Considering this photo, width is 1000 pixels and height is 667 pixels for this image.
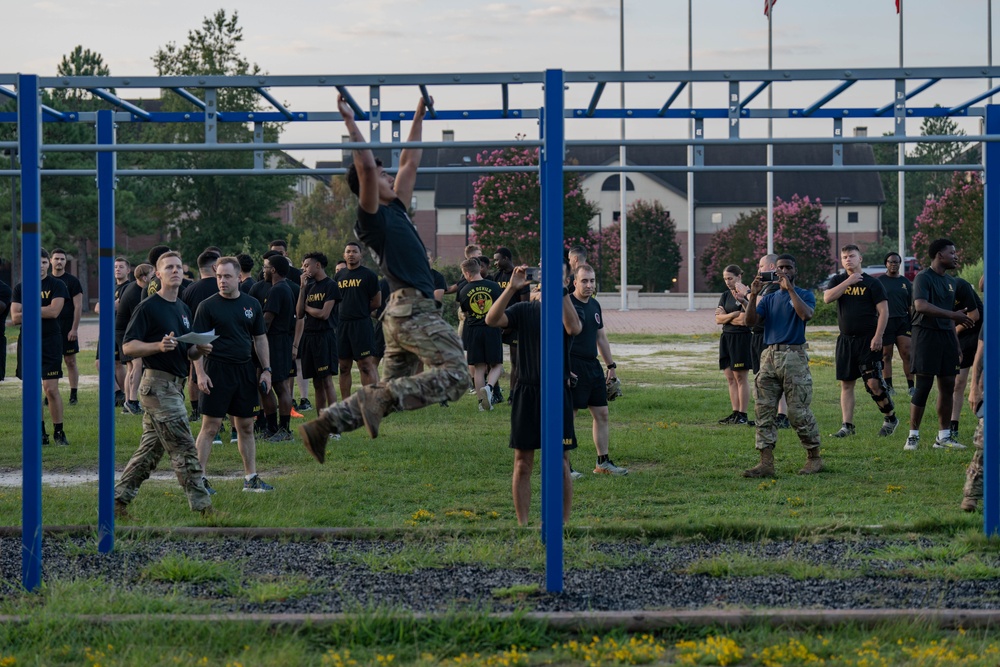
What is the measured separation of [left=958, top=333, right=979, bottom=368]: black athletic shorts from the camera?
39.6 feet

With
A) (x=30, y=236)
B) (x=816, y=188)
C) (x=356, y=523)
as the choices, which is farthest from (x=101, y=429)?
(x=816, y=188)

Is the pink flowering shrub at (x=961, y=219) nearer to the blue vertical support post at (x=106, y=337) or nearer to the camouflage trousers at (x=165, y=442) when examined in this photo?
the camouflage trousers at (x=165, y=442)

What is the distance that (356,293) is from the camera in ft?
44.7

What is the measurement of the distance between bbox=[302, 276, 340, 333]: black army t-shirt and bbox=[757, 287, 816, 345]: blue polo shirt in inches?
192

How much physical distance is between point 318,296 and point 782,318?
526 cm

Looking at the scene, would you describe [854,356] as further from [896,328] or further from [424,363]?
[424,363]

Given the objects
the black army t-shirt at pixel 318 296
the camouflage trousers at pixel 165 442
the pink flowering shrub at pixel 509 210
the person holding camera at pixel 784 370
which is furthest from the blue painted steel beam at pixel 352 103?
the pink flowering shrub at pixel 509 210

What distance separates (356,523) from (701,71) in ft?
13.3

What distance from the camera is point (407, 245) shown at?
6.21 meters

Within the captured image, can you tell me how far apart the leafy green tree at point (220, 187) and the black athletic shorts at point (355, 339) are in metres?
40.8

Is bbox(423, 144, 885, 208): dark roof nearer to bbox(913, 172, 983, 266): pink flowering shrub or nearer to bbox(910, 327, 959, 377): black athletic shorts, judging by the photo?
bbox(913, 172, 983, 266): pink flowering shrub

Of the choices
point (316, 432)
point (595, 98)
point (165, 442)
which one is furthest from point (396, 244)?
point (165, 442)

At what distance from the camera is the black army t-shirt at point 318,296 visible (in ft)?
42.2

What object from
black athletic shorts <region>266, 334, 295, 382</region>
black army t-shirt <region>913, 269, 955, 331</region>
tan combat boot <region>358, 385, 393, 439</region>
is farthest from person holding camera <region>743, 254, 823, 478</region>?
black athletic shorts <region>266, 334, 295, 382</region>
